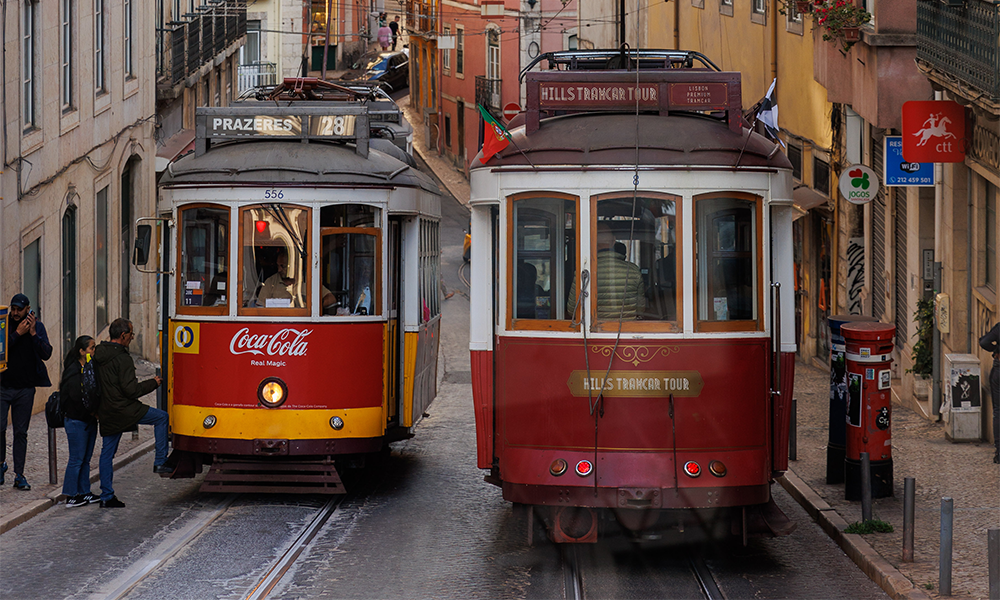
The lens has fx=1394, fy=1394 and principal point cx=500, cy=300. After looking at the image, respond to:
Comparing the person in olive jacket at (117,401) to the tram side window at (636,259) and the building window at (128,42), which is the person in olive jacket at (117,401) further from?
the building window at (128,42)

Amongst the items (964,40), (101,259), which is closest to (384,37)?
(101,259)

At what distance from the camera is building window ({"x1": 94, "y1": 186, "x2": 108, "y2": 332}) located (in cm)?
2253

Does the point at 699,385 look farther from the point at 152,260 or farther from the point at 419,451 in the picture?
the point at 152,260

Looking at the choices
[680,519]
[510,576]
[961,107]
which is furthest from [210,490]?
[961,107]

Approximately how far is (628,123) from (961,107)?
6.91 metres

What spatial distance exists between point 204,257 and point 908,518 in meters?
6.25

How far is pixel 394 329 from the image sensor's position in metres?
12.8

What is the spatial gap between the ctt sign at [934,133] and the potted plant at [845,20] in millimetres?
3086

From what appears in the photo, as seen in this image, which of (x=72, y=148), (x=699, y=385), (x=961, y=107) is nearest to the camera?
(x=699, y=385)

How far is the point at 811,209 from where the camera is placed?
939 inches

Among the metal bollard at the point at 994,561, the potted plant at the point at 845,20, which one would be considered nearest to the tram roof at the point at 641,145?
the metal bollard at the point at 994,561

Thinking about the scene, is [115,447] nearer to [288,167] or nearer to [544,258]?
[288,167]

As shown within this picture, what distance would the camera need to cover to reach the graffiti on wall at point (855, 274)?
21969mm

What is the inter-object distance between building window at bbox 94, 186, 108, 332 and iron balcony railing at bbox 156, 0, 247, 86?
7353 mm
